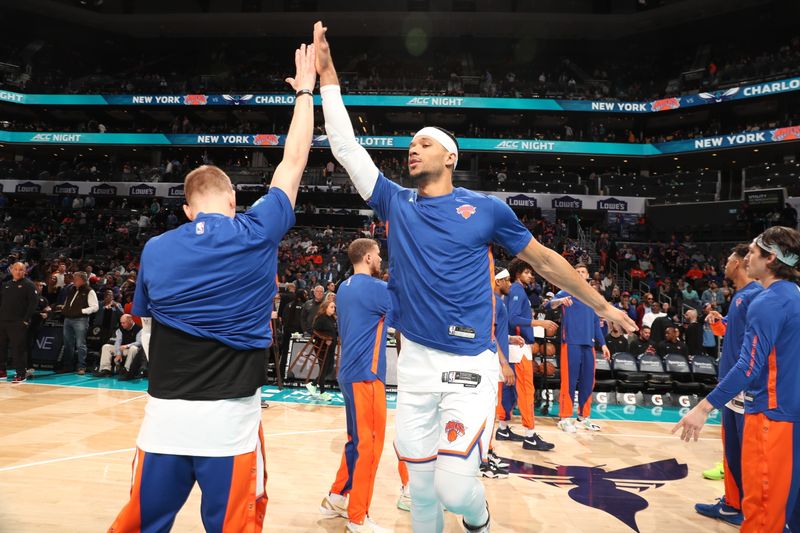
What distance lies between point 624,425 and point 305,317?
6824 mm

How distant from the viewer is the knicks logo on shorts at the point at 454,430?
274 cm

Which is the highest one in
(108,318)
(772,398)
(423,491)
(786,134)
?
(786,134)

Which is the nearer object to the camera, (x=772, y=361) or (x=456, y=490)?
(x=456, y=490)

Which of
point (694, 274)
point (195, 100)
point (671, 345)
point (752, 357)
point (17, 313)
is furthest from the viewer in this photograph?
point (195, 100)

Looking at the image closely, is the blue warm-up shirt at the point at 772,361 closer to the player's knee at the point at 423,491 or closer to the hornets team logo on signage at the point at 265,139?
the player's knee at the point at 423,491

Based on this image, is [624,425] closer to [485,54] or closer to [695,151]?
[695,151]

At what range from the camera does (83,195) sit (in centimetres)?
3186

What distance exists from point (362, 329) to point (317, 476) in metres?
2.19

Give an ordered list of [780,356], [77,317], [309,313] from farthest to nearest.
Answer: [309,313] → [77,317] → [780,356]

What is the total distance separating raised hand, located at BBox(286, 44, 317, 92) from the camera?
2.79 meters

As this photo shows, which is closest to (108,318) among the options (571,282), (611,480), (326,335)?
(326,335)

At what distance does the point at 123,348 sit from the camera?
11781 millimetres

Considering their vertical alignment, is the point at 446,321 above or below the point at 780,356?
above

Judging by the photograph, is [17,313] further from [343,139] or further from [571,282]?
[571,282]
